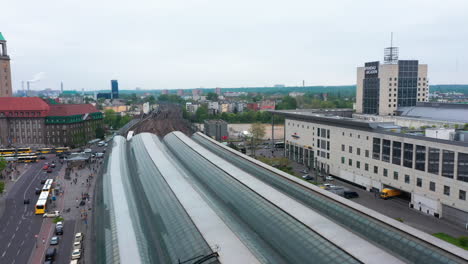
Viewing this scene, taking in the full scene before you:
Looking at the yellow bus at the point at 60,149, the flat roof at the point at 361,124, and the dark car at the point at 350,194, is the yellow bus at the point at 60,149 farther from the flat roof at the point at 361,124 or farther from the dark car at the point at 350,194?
the dark car at the point at 350,194

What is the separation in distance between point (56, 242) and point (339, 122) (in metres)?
40.2

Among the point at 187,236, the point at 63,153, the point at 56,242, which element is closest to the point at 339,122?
the point at 187,236

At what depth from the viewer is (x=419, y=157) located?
132 ft

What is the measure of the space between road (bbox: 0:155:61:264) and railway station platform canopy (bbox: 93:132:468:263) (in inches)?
292

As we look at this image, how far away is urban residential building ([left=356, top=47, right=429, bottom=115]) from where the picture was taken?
2537 inches

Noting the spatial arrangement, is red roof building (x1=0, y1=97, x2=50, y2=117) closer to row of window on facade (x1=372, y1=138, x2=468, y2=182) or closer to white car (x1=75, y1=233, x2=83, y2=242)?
white car (x1=75, y1=233, x2=83, y2=242)

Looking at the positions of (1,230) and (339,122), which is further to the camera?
(339,122)

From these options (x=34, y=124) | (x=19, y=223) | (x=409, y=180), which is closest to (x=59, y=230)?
(x=19, y=223)

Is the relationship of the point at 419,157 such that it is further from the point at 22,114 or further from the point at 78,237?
the point at 22,114

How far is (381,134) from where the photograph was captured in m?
46.0

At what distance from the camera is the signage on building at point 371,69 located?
2616 inches

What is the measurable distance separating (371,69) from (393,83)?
521 centimetres

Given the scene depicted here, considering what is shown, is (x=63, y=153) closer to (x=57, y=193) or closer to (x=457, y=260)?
(x=57, y=193)

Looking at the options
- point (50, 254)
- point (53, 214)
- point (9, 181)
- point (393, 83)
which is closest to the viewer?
point (50, 254)
